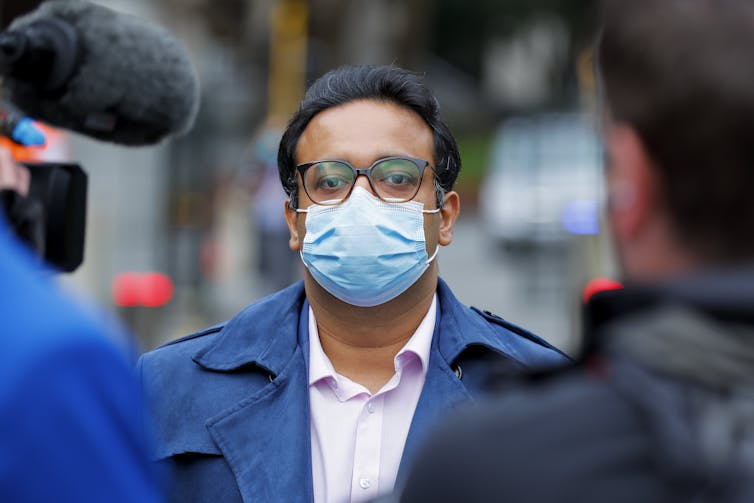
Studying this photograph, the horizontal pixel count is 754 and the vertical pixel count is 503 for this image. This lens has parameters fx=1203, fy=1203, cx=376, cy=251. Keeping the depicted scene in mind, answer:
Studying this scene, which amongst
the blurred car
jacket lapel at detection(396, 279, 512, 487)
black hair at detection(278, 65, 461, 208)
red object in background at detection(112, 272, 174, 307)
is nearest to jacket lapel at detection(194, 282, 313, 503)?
jacket lapel at detection(396, 279, 512, 487)

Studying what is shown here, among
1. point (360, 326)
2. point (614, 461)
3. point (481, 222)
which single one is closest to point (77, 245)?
point (360, 326)

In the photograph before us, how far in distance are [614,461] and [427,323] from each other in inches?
64.0

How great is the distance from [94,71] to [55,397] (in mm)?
1285

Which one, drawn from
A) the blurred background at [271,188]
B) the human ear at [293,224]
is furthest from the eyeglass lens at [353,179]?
the blurred background at [271,188]

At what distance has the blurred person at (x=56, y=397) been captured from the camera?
1277 mm

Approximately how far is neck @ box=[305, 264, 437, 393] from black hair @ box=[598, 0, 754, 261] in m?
1.54

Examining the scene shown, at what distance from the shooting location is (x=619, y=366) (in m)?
1.49

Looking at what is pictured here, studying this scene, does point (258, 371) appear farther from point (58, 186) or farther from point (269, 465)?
point (58, 186)

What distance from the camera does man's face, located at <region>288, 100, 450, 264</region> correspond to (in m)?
3.04

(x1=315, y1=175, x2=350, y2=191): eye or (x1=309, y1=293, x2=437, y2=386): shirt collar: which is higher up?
(x1=315, y1=175, x2=350, y2=191): eye

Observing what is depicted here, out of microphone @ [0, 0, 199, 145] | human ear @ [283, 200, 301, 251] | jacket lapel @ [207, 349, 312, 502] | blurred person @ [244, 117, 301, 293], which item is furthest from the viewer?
blurred person @ [244, 117, 301, 293]

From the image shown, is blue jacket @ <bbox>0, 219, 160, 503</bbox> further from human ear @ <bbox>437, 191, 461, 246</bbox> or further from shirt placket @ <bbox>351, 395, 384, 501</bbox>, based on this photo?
human ear @ <bbox>437, 191, 461, 246</bbox>

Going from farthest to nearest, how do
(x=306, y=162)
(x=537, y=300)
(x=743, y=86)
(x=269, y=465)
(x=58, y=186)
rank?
(x=537, y=300) < (x=306, y=162) < (x=269, y=465) < (x=58, y=186) < (x=743, y=86)

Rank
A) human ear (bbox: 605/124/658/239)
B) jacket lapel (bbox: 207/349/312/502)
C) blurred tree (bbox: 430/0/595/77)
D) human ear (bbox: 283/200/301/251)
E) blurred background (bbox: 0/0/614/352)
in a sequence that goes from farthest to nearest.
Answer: blurred tree (bbox: 430/0/595/77)
blurred background (bbox: 0/0/614/352)
human ear (bbox: 283/200/301/251)
jacket lapel (bbox: 207/349/312/502)
human ear (bbox: 605/124/658/239)
